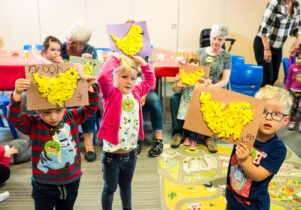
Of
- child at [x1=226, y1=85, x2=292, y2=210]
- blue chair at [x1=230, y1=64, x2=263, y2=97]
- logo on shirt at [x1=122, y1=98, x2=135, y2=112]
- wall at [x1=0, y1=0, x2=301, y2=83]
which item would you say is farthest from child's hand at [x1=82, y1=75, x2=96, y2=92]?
wall at [x1=0, y1=0, x2=301, y2=83]

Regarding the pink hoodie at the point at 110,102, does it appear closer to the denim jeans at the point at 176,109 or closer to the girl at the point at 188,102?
the girl at the point at 188,102

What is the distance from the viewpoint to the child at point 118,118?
5.16ft

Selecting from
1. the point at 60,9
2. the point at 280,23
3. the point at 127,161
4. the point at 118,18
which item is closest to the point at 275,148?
the point at 127,161

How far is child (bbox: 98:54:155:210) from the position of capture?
5.16 ft

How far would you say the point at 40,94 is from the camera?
1324mm

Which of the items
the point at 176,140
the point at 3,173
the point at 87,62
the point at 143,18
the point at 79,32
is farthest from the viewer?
the point at 143,18

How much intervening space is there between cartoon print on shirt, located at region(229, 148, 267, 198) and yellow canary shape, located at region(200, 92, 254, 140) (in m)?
0.14

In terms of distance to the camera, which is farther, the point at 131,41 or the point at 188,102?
the point at 188,102

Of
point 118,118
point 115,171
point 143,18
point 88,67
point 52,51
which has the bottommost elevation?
point 115,171

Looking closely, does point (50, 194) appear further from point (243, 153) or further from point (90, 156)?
point (90, 156)

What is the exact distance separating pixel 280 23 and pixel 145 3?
10.9 ft

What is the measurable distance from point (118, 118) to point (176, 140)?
1.72 m

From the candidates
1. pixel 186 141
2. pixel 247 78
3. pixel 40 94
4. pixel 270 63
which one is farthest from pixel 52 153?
pixel 270 63

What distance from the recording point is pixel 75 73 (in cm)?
141
